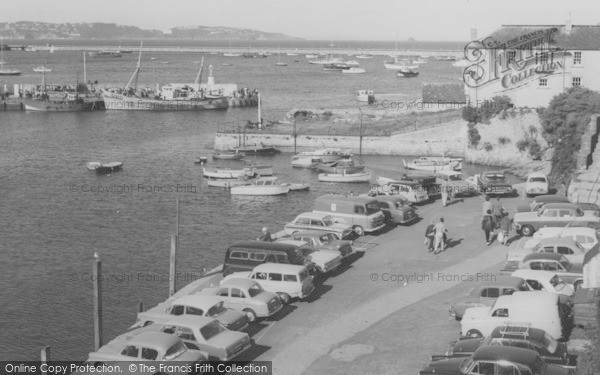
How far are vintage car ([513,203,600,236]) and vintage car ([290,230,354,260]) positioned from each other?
7.61 metres

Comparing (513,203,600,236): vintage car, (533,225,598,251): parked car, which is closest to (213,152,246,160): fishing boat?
(513,203,600,236): vintage car

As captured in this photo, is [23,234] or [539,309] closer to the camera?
[539,309]

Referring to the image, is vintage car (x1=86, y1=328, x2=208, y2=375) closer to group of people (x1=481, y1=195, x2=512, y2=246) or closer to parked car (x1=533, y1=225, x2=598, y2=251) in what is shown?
parked car (x1=533, y1=225, x2=598, y2=251)

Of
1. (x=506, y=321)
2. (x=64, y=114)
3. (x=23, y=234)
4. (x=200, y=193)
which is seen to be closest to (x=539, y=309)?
(x=506, y=321)

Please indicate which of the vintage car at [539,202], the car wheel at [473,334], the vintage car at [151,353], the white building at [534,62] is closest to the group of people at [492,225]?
the vintage car at [539,202]

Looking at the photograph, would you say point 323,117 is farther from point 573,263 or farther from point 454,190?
point 573,263

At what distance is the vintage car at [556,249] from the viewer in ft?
101

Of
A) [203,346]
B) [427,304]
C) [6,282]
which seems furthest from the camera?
[6,282]

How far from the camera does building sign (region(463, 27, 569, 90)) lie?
2584 inches

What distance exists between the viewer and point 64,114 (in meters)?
119

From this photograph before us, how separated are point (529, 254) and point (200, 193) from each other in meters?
34.0

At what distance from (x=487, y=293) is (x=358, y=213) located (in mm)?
14072

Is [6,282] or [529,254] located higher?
[529,254]

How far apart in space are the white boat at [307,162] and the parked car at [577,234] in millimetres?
35646
